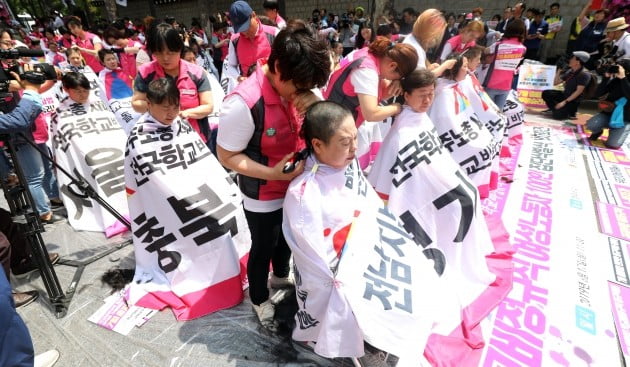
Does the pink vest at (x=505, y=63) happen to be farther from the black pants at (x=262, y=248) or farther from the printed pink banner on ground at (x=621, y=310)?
the black pants at (x=262, y=248)

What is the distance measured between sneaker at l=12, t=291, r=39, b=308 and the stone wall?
12.6 metres

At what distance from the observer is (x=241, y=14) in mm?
3312

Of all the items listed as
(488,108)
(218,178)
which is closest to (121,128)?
(218,178)

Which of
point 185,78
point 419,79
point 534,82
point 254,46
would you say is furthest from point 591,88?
point 185,78


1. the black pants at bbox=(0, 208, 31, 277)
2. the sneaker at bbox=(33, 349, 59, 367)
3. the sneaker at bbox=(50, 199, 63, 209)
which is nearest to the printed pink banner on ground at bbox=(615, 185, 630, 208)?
the sneaker at bbox=(33, 349, 59, 367)

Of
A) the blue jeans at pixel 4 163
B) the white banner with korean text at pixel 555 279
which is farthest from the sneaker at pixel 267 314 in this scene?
the blue jeans at pixel 4 163

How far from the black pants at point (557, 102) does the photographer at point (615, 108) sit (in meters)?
1.10

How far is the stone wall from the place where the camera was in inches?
372

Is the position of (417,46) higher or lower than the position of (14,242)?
higher

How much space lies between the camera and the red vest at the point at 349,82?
2270mm

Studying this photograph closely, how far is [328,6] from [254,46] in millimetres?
11669

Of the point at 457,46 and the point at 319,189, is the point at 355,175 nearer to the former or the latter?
the point at 319,189

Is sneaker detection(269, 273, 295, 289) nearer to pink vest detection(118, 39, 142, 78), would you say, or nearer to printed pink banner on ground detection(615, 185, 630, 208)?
printed pink banner on ground detection(615, 185, 630, 208)

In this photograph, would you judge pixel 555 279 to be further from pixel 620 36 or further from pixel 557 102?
pixel 620 36
